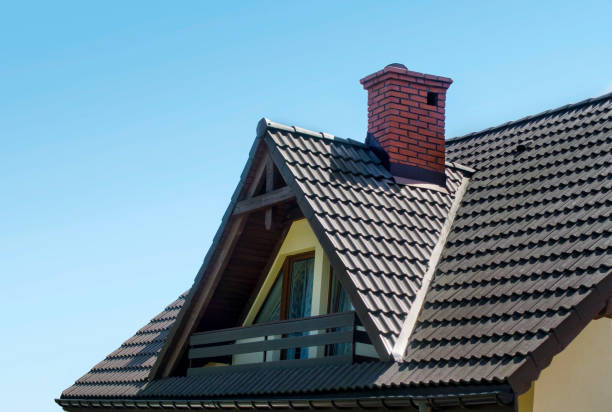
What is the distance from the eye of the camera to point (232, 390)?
1001 cm

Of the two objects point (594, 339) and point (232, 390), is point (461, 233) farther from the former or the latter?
point (232, 390)

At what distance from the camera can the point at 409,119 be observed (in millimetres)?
12031

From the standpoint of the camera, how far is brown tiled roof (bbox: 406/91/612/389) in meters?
7.73

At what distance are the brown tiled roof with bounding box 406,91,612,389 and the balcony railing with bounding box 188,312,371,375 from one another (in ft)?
2.78

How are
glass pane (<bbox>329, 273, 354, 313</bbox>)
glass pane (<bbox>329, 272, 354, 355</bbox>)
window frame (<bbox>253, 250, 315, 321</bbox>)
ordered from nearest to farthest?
glass pane (<bbox>329, 272, 354, 355</bbox>), glass pane (<bbox>329, 273, 354, 313</bbox>), window frame (<bbox>253, 250, 315, 321</bbox>)

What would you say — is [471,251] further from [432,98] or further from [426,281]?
[432,98]

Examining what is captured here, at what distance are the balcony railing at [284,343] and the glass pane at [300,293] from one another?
0.07ft

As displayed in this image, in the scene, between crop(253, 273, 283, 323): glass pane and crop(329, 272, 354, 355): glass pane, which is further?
crop(253, 273, 283, 323): glass pane

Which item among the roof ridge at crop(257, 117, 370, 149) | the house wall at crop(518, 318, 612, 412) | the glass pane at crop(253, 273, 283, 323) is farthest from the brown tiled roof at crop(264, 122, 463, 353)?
the glass pane at crop(253, 273, 283, 323)

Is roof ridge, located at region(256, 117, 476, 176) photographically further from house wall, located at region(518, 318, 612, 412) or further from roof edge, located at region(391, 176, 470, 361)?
house wall, located at region(518, 318, 612, 412)

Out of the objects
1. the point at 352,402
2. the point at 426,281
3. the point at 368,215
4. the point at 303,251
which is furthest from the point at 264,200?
the point at 352,402

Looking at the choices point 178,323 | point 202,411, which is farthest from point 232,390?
point 178,323

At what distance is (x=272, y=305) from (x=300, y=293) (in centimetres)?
65

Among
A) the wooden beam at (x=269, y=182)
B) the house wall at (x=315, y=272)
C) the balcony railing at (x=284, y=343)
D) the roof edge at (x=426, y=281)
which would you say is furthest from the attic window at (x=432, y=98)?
the balcony railing at (x=284, y=343)
